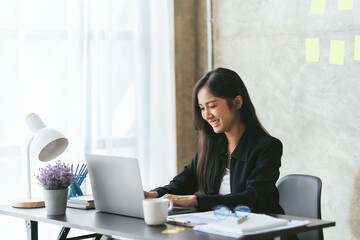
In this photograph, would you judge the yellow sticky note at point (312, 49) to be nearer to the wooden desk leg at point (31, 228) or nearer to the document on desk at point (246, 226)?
the document on desk at point (246, 226)

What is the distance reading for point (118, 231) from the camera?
205 cm

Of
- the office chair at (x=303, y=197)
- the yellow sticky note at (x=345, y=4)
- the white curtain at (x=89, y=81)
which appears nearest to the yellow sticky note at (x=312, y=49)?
the yellow sticky note at (x=345, y=4)

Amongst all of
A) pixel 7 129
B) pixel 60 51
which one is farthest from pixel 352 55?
pixel 7 129

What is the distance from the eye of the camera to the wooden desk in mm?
1947

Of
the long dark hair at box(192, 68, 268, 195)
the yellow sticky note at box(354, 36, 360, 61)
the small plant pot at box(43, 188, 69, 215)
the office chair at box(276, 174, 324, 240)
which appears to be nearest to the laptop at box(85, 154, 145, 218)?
the small plant pot at box(43, 188, 69, 215)

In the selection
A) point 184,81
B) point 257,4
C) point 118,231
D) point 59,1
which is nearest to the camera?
point 118,231

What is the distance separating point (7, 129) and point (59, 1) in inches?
35.5

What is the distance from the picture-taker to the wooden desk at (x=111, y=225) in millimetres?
1947

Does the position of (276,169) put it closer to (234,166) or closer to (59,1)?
(234,166)

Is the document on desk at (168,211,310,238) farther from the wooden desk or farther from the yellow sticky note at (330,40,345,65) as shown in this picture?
the yellow sticky note at (330,40,345,65)

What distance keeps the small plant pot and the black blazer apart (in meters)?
0.46

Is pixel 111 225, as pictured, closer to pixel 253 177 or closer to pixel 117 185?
pixel 117 185

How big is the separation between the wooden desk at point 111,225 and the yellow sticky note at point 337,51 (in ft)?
5.10

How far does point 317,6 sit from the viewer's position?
12.0ft
